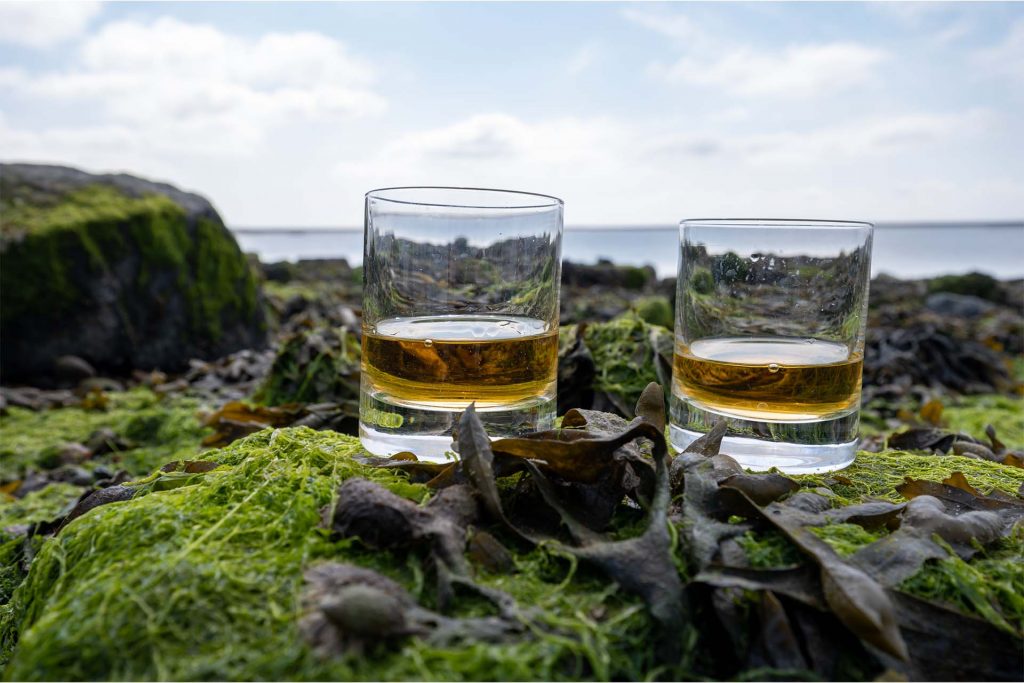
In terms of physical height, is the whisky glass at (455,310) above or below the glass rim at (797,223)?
below

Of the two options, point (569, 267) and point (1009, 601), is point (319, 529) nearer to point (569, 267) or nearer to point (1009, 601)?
point (1009, 601)

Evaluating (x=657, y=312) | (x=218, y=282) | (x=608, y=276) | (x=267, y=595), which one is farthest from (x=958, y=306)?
(x=267, y=595)

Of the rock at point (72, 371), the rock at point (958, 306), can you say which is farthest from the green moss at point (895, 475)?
the rock at point (958, 306)

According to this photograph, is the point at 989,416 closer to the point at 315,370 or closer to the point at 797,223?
the point at 797,223

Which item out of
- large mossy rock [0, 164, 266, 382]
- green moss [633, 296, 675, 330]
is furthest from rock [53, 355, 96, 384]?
green moss [633, 296, 675, 330]

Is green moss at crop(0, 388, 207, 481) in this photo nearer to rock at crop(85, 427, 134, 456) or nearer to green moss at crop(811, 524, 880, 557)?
rock at crop(85, 427, 134, 456)

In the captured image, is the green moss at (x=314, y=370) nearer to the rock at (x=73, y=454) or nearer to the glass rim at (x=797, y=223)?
the rock at (x=73, y=454)
